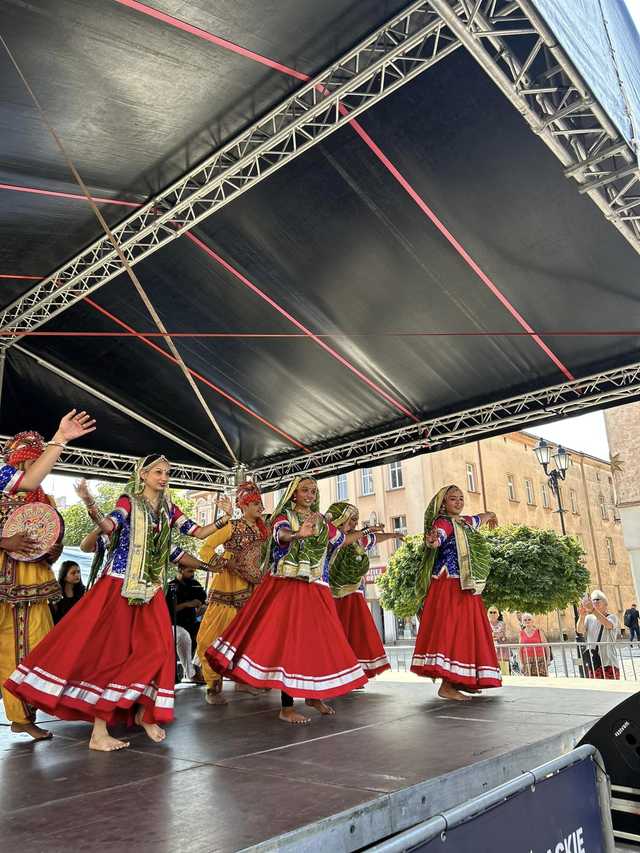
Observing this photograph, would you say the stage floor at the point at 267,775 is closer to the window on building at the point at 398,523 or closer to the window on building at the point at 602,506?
the window on building at the point at 398,523

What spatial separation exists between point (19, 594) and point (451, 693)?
314 cm

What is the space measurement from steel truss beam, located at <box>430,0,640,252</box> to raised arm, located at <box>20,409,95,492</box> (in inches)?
114

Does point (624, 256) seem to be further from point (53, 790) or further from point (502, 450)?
point (502, 450)

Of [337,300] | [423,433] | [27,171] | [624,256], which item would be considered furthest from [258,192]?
[423,433]

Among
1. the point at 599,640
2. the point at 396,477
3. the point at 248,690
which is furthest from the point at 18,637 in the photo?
the point at 396,477

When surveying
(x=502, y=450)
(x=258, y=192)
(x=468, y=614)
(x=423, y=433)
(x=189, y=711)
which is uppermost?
(x=502, y=450)

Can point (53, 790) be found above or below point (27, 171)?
below

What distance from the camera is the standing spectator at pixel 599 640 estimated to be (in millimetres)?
7852

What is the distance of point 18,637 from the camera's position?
3717 mm

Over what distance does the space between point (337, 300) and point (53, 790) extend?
481cm

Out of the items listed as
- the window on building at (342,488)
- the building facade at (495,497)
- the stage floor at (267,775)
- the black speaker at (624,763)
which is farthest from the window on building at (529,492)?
the black speaker at (624,763)

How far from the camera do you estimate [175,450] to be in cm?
939

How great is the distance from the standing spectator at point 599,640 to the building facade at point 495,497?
425 inches

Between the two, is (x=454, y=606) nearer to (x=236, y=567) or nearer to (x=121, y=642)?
(x=236, y=567)
